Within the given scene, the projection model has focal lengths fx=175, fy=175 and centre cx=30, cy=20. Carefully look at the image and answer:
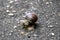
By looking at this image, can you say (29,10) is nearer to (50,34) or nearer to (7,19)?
(7,19)

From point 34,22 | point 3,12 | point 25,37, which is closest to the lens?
point 25,37

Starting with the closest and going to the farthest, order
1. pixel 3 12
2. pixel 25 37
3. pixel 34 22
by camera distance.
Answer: pixel 25 37 < pixel 34 22 < pixel 3 12

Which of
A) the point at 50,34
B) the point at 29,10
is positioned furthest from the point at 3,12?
the point at 50,34

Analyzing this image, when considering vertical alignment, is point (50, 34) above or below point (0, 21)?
below

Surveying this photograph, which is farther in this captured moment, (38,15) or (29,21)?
(38,15)

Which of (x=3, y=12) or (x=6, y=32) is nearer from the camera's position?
(x=6, y=32)

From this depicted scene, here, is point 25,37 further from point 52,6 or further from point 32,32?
point 52,6
